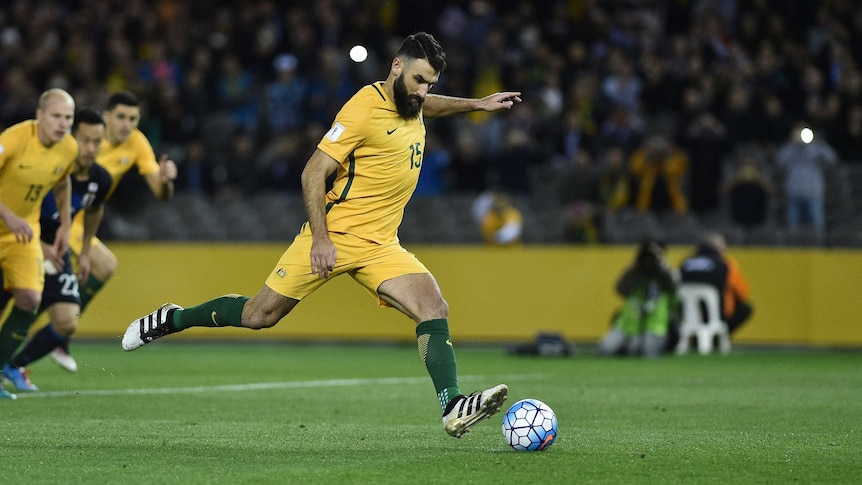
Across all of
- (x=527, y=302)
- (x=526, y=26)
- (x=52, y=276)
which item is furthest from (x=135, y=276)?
(x=52, y=276)

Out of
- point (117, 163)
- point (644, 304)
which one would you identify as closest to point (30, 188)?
point (117, 163)

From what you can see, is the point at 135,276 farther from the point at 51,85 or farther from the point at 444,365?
the point at 444,365

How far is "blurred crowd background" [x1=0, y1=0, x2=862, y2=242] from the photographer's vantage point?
18.7 m

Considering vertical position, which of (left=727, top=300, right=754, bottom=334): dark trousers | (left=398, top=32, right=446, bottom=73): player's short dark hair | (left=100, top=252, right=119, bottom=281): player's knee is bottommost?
(left=727, top=300, right=754, bottom=334): dark trousers

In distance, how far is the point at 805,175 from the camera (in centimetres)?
1812

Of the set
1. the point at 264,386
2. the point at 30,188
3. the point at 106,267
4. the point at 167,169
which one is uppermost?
the point at 167,169

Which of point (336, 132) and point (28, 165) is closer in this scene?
point (336, 132)

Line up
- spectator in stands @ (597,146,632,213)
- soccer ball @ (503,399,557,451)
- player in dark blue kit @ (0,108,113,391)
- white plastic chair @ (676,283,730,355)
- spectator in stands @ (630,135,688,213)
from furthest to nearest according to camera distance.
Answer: spectator in stands @ (597,146,632,213), spectator in stands @ (630,135,688,213), white plastic chair @ (676,283,730,355), player in dark blue kit @ (0,108,113,391), soccer ball @ (503,399,557,451)

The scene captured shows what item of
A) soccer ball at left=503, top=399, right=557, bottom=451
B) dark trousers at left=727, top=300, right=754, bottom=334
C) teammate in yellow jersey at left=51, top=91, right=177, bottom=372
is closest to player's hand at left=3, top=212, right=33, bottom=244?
teammate in yellow jersey at left=51, top=91, right=177, bottom=372

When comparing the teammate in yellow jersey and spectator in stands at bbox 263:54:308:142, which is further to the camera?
spectator in stands at bbox 263:54:308:142

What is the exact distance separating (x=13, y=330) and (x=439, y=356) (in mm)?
4178

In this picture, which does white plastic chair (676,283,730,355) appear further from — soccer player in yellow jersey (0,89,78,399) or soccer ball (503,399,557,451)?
soccer ball (503,399,557,451)

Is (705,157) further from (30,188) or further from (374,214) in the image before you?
(374,214)

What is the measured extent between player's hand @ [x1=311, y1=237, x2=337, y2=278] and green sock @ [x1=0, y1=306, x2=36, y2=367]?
11.9 ft
